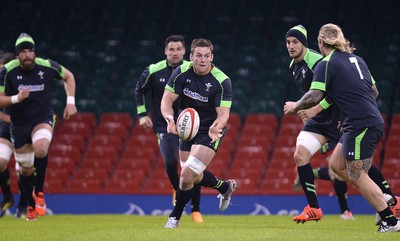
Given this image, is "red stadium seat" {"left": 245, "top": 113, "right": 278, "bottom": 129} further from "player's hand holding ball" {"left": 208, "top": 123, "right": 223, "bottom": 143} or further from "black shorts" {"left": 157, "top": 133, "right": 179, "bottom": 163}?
"player's hand holding ball" {"left": 208, "top": 123, "right": 223, "bottom": 143}

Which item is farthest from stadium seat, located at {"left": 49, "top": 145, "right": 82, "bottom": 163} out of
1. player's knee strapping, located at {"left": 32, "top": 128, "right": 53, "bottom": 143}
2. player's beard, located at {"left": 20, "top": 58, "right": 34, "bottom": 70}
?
player's beard, located at {"left": 20, "top": 58, "right": 34, "bottom": 70}

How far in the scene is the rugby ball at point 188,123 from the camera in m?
9.55

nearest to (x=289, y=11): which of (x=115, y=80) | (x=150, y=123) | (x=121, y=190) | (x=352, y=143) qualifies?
(x=115, y=80)

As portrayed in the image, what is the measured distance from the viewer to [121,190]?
15711mm

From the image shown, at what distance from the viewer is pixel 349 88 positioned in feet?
29.0

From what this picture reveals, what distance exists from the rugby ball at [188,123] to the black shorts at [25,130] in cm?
323

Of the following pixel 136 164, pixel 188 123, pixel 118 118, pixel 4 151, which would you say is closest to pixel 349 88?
pixel 188 123

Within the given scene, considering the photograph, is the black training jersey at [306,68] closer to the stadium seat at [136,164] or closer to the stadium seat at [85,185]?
the stadium seat at [85,185]

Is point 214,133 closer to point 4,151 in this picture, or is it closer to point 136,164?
point 4,151

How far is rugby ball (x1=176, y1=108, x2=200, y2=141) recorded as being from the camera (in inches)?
376

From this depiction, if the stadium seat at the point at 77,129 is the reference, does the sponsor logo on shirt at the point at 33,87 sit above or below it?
above

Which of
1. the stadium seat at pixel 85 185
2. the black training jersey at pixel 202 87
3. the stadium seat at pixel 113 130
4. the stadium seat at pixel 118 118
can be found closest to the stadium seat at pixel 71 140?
the stadium seat at pixel 113 130

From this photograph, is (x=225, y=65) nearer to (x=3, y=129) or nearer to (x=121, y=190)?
(x=121, y=190)

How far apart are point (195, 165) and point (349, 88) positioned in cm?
204
